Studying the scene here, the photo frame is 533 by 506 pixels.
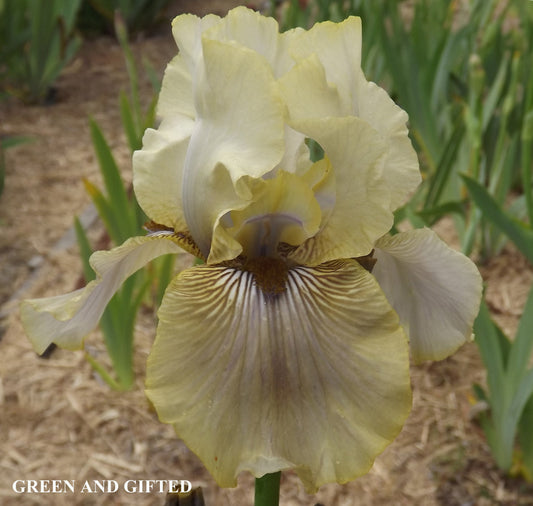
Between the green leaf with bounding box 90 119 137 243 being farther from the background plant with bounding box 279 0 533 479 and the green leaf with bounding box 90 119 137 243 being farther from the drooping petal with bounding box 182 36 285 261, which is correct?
the drooping petal with bounding box 182 36 285 261

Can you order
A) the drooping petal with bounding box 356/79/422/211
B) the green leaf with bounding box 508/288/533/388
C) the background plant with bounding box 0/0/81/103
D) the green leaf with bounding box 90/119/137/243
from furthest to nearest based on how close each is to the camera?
1. the background plant with bounding box 0/0/81/103
2. the green leaf with bounding box 90/119/137/243
3. the green leaf with bounding box 508/288/533/388
4. the drooping petal with bounding box 356/79/422/211

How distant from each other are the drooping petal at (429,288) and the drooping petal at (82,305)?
0.87 ft

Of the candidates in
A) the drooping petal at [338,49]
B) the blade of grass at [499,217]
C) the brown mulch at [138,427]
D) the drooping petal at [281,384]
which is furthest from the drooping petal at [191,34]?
the brown mulch at [138,427]

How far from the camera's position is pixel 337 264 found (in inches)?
29.2

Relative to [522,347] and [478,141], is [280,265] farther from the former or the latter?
[478,141]

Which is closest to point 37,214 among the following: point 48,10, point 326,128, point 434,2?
point 48,10

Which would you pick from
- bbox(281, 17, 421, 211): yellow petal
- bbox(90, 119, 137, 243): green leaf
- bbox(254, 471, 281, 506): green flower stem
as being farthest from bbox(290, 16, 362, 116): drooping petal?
bbox(90, 119, 137, 243): green leaf

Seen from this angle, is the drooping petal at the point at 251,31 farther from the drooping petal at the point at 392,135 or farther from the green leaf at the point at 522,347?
the green leaf at the point at 522,347

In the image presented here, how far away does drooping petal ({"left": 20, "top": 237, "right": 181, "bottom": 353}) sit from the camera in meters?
0.74

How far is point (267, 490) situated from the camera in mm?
707

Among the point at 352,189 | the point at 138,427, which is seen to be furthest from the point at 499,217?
the point at 138,427

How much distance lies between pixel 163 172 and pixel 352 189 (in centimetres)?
22

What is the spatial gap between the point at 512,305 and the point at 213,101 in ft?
5.94

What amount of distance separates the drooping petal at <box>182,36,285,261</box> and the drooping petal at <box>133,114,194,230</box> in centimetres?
2
